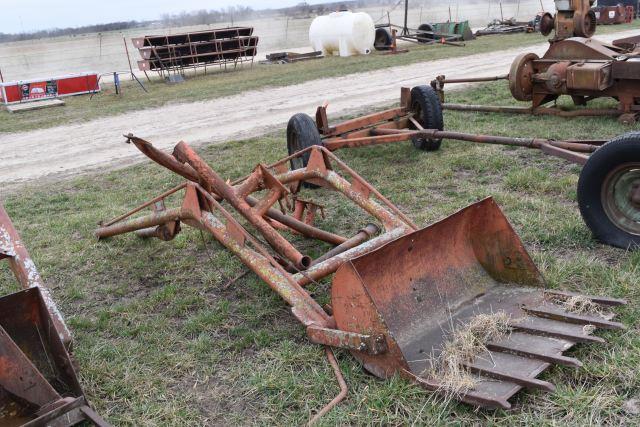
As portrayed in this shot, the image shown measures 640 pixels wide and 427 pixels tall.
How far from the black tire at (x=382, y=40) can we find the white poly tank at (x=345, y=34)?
123cm

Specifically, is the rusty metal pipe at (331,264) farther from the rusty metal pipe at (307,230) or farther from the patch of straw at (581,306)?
the patch of straw at (581,306)

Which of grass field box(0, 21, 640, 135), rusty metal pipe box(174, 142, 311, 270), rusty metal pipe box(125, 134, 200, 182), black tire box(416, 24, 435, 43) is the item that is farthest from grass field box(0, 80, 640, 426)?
black tire box(416, 24, 435, 43)

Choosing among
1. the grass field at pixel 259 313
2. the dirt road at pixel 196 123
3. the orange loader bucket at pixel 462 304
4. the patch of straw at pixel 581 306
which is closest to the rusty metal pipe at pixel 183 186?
the grass field at pixel 259 313

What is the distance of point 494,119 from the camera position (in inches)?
368

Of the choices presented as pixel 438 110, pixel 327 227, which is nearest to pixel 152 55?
pixel 438 110

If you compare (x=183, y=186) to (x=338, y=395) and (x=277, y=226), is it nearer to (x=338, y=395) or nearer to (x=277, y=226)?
(x=277, y=226)

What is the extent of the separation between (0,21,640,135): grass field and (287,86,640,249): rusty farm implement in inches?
346

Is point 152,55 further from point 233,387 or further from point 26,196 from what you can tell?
point 233,387

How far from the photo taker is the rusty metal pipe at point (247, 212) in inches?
152

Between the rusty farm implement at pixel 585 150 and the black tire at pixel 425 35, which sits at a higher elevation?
the black tire at pixel 425 35

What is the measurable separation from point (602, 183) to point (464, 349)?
1.95 m

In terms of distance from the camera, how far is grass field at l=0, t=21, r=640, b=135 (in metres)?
14.8

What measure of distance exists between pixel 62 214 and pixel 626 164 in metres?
5.47

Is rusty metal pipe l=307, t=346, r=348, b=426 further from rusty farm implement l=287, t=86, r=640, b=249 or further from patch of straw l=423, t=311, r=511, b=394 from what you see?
rusty farm implement l=287, t=86, r=640, b=249
